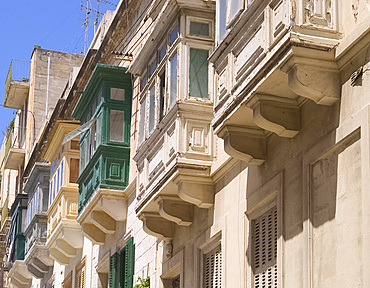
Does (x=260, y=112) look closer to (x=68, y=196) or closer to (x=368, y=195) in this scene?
(x=368, y=195)

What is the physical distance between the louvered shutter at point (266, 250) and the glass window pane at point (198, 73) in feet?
9.90

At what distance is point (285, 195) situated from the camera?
1292 cm

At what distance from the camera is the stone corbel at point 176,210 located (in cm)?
1680

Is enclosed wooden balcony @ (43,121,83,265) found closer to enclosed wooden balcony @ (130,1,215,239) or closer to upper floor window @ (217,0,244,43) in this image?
enclosed wooden balcony @ (130,1,215,239)

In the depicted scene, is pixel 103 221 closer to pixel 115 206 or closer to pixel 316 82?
pixel 115 206

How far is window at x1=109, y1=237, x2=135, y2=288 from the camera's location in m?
20.8

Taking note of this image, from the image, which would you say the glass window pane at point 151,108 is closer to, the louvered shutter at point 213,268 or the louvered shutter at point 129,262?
the louvered shutter at point 213,268

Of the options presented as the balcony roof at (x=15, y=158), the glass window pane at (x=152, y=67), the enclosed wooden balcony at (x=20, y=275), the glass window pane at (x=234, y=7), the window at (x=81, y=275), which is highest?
the balcony roof at (x=15, y=158)

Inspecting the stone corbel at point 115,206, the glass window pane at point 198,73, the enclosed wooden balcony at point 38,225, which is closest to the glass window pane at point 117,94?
the stone corbel at point 115,206

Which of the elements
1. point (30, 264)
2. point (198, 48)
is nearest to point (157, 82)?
point (198, 48)

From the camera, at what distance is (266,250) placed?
13578 mm

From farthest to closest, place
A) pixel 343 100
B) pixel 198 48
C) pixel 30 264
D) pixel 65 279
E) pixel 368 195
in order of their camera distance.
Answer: pixel 30 264
pixel 65 279
pixel 198 48
pixel 343 100
pixel 368 195

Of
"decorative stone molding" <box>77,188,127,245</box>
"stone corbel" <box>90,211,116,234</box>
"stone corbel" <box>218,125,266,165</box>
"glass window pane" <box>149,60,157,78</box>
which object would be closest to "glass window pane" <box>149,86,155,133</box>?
"glass window pane" <box>149,60,157,78</box>

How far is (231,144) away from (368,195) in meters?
3.33
